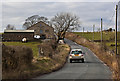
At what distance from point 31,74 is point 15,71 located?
5.57 feet

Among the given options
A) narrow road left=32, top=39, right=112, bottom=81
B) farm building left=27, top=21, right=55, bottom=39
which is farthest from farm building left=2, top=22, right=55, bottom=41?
narrow road left=32, top=39, right=112, bottom=81

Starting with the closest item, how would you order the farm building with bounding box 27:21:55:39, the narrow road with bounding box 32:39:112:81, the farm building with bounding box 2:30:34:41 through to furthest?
the narrow road with bounding box 32:39:112:81 < the farm building with bounding box 2:30:34:41 < the farm building with bounding box 27:21:55:39

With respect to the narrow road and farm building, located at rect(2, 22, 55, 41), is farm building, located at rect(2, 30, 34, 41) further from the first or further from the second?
the narrow road

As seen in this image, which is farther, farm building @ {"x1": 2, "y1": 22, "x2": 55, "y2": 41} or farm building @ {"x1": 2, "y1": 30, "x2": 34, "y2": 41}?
farm building @ {"x1": 2, "y1": 22, "x2": 55, "y2": 41}

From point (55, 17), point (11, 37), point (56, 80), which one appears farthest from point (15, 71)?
point (55, 17)

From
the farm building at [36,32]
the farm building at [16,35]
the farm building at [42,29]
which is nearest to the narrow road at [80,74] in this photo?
the farm building at [16,35]

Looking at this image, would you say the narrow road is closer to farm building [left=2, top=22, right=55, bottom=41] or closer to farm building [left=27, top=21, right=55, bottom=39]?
farm building [left=2, top=22, right=55, bottom=41]

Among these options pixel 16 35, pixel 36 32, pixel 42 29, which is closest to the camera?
pixel 16 35

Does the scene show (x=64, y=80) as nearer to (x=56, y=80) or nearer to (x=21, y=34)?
(x=56, y=80)

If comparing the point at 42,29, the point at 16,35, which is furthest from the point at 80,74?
the point at 42,29

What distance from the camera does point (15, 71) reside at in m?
15.7

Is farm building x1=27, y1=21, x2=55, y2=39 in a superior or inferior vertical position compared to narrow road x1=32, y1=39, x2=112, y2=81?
superior

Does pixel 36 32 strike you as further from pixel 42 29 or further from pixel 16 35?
pixel 16 35

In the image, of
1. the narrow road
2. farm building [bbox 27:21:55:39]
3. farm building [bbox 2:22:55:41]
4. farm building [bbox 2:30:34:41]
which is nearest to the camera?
the narrow road
